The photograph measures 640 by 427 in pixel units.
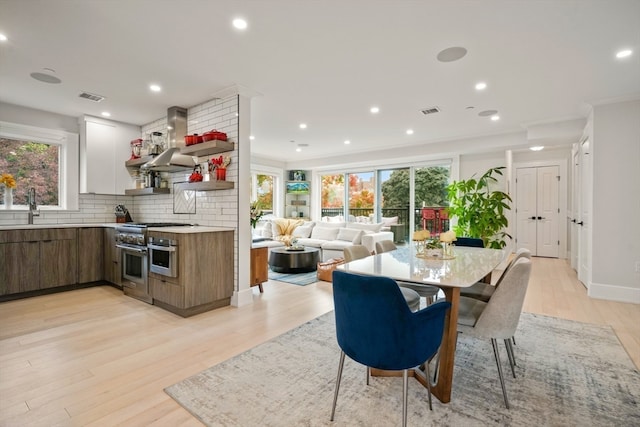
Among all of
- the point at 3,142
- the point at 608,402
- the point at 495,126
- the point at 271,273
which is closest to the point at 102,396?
the point at 608,402

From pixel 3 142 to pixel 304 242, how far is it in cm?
503

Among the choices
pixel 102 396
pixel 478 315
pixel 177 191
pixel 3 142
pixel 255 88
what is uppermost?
pixel 255 88

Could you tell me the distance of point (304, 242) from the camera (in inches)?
261

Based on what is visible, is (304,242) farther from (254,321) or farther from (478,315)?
(478,315)

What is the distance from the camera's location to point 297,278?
5020mm

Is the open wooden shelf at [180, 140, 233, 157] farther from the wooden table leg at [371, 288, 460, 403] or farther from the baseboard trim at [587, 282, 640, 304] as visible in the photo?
the baseboard trim at [587, 282, 640, 304]

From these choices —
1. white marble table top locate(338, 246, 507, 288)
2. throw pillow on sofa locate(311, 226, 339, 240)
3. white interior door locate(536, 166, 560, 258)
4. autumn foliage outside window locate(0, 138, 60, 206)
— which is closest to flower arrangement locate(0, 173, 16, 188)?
autumn foliage outside window locate(0, 138, 60, 206)

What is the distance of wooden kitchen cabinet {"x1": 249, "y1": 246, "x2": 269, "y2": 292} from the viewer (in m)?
3.99

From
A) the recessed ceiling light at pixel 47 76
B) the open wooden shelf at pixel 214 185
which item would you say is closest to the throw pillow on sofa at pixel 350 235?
the open wooden shelf at pixel 214 185

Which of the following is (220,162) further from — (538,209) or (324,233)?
(538,209)

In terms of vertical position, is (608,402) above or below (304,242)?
below

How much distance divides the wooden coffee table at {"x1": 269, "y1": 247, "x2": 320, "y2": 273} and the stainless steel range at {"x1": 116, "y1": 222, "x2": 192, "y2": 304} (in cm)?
217

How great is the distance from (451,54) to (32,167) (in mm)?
5782

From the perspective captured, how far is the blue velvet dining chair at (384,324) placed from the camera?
56.3 inches
